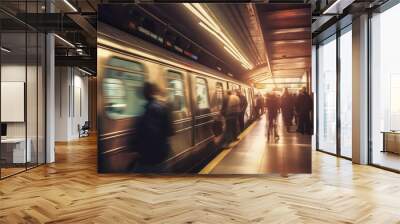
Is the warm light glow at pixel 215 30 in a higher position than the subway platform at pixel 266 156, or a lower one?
higher

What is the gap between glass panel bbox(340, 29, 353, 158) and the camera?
826 centimetres

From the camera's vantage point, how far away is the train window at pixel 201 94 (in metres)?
6.07

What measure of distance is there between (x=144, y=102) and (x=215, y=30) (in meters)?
1.78

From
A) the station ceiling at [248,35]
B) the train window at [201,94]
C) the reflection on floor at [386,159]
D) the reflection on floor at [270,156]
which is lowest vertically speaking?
the reflection on floor at [386,159]

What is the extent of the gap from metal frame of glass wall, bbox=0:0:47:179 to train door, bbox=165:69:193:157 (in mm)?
3179

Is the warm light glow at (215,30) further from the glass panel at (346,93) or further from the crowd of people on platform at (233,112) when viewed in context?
the glass panel at (346,93)

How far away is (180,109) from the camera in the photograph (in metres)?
6.00

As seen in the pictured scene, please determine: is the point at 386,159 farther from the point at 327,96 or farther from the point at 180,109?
the point at 180,109

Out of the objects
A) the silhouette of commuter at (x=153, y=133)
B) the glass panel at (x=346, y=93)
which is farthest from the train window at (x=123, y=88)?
the glass panel at (x=346, y=93)

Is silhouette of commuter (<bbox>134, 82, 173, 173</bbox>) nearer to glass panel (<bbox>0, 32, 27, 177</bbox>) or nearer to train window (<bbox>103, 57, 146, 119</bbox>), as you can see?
train window (<bbox>103, 57, 146, 119</bbox>)

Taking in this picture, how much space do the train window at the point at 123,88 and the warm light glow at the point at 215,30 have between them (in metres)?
1.34

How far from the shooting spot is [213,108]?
6.14 metres

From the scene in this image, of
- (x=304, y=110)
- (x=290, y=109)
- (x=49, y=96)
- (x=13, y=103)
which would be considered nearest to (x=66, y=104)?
(x=49, y=96)

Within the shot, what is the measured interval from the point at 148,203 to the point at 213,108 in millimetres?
2318
